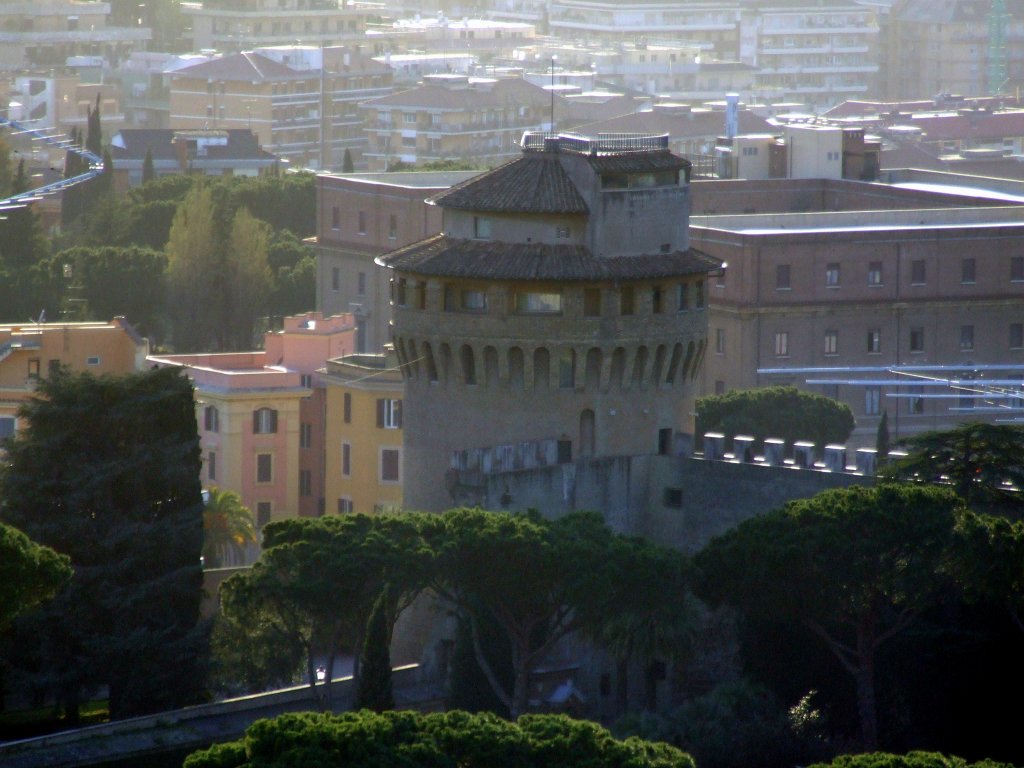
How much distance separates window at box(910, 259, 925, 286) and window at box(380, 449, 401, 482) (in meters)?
22.4

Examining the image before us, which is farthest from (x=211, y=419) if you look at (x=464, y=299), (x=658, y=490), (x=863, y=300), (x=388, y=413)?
(x=863, y=300)

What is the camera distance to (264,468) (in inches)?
3031

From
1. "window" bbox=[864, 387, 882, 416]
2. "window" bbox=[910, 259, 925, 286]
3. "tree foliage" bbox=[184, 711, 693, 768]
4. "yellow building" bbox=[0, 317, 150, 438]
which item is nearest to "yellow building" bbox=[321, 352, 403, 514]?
"yellow building" bbox=[0, 317, 150, 438]

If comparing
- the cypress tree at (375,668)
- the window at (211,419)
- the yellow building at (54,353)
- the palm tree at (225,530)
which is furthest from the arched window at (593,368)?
the window at (211,419)

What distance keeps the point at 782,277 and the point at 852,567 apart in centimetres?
4031

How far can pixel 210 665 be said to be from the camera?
5656 centimetres

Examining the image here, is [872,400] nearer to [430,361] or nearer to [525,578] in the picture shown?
[430,361]

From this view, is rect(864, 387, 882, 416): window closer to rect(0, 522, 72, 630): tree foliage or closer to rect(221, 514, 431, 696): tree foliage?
rect(221, 514, 431, 696): tree foliage

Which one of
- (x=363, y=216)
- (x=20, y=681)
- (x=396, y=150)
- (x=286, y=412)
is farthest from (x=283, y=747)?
(x=396, y=150)

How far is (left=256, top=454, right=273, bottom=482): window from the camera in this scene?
76.9 meters

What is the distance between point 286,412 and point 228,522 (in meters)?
7.22

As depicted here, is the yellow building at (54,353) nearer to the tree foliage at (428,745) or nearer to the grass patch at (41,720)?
the grass patch at (41,720)

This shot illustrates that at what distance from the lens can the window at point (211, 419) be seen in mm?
76375

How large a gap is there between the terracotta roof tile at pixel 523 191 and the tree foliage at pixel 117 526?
20.8 feet
